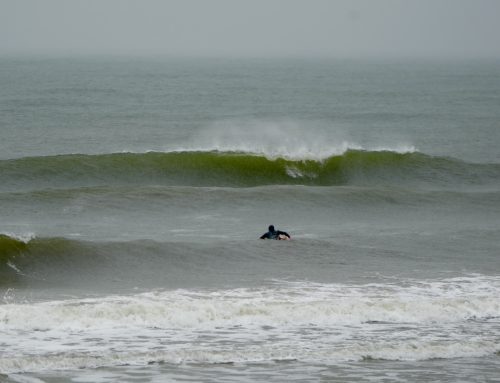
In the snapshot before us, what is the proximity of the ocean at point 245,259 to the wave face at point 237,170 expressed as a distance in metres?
0.08

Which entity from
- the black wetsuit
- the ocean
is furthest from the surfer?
the ocean

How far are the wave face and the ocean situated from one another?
0.26ft

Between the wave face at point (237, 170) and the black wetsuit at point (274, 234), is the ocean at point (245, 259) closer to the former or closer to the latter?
the wave face at point (237, 170)

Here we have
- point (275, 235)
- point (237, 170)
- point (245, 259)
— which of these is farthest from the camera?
point (237, 170)

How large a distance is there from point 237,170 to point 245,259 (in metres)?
12.1

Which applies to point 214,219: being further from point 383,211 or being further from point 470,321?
point 470,321

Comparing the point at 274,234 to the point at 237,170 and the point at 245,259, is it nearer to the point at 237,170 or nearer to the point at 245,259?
the point at 245,259

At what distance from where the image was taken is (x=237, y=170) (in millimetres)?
30516

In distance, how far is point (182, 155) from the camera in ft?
104

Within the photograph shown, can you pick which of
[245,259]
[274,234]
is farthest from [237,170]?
[245,259]

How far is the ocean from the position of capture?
41.0 feet

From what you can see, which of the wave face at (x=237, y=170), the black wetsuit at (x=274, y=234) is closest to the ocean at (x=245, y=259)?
the wave face at (x=237, y=170)

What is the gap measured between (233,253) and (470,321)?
5781 mm

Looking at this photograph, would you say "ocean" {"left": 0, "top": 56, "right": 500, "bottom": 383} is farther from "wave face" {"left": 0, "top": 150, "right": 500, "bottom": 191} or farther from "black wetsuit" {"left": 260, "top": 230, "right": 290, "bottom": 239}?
"black wetsuit" {"left": 260, "top": 230, "right": 290, "bottom": 239}
